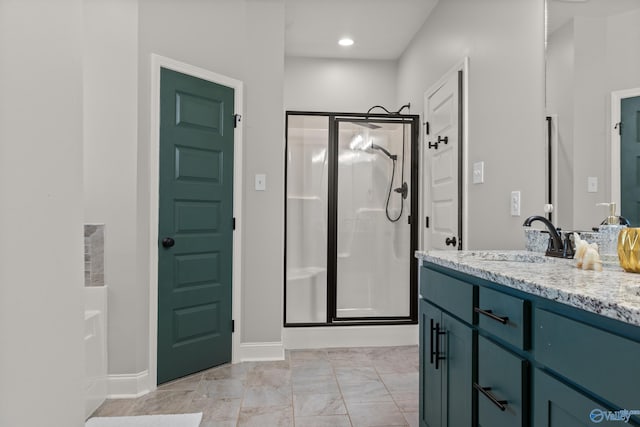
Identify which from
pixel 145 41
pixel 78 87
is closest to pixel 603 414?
pixel 78 87

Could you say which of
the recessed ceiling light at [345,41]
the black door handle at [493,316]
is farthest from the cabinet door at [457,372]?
the recessed ceiling light at [345,41]

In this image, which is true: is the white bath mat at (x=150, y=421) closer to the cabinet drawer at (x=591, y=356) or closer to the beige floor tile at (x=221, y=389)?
the beige floor tile at (x=221, y=389)

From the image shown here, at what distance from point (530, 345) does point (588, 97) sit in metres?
1.20

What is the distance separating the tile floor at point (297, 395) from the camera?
2.19 metres

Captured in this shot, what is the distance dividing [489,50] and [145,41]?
6.95ft

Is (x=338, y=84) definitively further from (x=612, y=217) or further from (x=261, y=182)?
(x=612, y=217)

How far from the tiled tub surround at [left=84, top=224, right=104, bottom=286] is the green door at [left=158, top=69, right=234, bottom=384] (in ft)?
1.09

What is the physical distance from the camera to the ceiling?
3479mm

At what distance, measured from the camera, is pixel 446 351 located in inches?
63.2

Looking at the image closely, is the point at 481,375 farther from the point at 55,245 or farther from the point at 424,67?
the point at 424,67

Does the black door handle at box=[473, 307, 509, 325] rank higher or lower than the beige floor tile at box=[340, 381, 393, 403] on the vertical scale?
higher

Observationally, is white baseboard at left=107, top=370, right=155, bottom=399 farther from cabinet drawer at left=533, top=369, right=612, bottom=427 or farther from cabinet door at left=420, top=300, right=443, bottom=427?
cabinet drawer at left=533, top=369, right=612, bottom=427

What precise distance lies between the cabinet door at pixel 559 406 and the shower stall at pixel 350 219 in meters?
2.51

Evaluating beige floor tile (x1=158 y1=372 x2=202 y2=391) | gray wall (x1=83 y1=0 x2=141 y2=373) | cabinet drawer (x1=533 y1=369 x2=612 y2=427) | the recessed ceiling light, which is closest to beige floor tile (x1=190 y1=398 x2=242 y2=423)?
beige floor tile (x1=158 y1=372 x2=202 y2=391)
